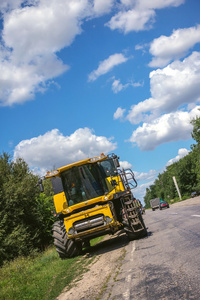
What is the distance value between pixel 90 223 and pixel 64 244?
5.41 ft

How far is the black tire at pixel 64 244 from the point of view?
12328 millimetres

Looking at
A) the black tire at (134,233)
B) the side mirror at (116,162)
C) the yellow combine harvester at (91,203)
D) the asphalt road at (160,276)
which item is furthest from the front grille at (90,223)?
the asphalt road at (160,276)

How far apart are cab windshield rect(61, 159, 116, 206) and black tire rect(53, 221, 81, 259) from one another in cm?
125

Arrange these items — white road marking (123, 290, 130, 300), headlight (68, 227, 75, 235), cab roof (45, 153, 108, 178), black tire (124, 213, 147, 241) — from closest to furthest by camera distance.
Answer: white road marking (123, 290, 130, 300) < headlight (68, 227, 75, 235) < black tire (124, 213, 147, 241) < cab roof (45, 153, 108, 178)

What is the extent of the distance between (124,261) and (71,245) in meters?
4.31

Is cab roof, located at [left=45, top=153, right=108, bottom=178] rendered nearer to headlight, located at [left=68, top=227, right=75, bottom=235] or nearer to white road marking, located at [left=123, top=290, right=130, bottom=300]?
headlight, located at [left=68, top=227, right=75, bottom=235]

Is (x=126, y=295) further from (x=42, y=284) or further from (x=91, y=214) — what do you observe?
(x=91, y=214)

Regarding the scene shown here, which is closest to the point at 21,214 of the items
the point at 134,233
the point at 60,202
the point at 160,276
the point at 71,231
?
the point at 60,202

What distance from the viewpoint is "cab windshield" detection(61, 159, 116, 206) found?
478 inches

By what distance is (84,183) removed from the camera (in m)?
12.2

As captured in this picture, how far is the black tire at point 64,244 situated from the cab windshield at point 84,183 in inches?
49.0

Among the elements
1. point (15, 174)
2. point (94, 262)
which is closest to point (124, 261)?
point (94, 262)

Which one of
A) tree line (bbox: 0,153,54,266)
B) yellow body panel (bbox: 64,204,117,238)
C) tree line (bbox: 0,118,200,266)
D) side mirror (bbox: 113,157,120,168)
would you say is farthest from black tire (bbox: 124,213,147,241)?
tree line (bbox: 0,118,200,266)

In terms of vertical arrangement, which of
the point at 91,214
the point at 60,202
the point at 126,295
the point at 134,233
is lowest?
the point at 126,295
